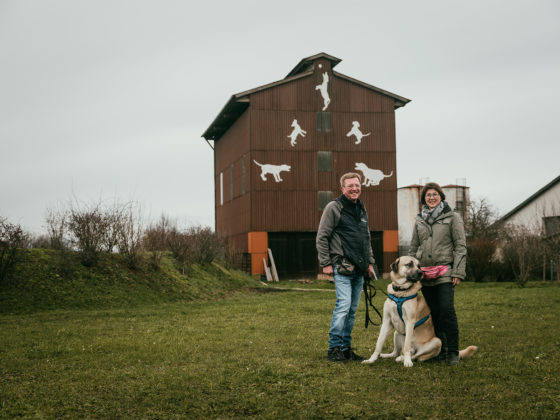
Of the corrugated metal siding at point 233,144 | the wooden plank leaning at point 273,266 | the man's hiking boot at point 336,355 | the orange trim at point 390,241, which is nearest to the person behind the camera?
the man's hiking boot at point 336,355

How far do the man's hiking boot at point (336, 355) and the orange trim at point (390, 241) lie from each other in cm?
2652

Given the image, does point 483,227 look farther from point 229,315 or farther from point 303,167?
point 229,315

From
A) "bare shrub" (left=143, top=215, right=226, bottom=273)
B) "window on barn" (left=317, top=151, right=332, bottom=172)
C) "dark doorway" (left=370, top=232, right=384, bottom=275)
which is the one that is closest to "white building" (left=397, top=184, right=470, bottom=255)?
"dark doorway" (left=370, top=232, right=384, bottom=275)

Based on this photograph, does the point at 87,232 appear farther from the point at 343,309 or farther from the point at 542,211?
the point at 542,211

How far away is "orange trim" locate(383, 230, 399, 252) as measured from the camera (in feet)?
110

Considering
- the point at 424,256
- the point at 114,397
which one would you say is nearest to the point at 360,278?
the point at 424,256

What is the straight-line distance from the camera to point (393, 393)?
5.93 meters

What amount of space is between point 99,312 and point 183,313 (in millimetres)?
1971

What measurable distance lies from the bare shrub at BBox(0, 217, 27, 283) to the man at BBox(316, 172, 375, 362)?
1090 centimetres

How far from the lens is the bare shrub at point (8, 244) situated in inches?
615

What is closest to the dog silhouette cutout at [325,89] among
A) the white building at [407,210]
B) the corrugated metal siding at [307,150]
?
the corrugated metal siding at [307,150]

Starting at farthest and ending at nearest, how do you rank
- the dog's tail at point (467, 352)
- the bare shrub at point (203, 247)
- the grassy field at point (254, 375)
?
the bare shrub at point (203, 247)
the dog's tail at point (467, 352)
the grassy field at point (254, 375)

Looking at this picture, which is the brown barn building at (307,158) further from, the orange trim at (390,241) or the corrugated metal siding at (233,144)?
the corrugated metal siding at (233,144)

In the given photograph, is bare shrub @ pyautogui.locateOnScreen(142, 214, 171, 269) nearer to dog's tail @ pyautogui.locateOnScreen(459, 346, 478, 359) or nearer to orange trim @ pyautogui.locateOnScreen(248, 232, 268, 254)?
orange trim @ pyautogui.locateOnScreen(248, 232, 268, 254)
